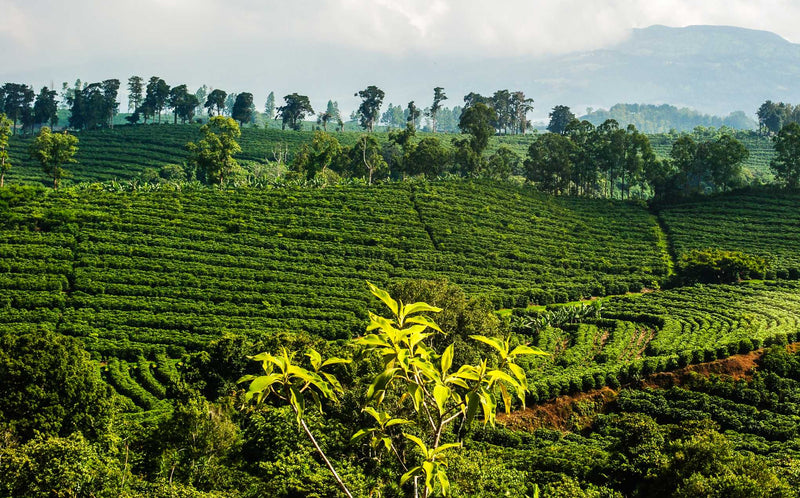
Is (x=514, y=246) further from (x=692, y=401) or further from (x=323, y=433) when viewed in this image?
(x=323, y=433)

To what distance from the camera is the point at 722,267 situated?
58.4 meters

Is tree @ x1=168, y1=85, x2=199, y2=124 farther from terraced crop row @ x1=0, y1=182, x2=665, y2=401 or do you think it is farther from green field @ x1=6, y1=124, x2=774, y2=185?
terraced crop row @ x1=0, y1=182, x2=665, y2=401

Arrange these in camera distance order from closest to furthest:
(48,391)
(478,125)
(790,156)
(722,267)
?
(48,391) < (722,267) < (790,156) < (478,125)

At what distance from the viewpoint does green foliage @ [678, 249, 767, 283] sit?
58094mm

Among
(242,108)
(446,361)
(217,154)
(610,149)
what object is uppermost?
(242,108)

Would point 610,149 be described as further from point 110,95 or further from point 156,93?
point 110,95

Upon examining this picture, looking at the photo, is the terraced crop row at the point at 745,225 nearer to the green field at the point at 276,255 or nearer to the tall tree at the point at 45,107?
the green field at the point at 276,255

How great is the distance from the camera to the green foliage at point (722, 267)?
5809 cm

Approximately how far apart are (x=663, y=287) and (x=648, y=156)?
30.2 metres

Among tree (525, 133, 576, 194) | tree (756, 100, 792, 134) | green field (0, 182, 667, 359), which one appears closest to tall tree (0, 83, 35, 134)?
green field (0, 182, 667, 359)

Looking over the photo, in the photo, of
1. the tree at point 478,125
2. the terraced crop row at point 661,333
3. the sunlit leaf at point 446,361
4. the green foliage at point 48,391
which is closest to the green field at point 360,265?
the terraced crop row at point 661,333

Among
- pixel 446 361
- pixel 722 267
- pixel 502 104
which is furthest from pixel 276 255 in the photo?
pixel 502 104

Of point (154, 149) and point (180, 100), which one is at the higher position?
point (180, 100)

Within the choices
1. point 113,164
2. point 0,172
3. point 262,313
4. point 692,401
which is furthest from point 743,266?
point 113,164
